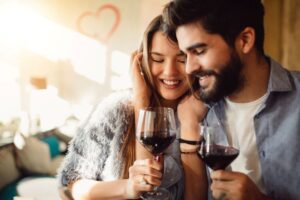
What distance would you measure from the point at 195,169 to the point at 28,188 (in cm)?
185

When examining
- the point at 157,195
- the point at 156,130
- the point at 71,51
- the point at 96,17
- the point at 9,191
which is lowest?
the point at 9,191

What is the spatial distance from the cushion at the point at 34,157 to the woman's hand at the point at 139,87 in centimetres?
179

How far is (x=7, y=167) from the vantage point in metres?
2.51

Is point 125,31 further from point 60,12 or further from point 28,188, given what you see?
point 28,188

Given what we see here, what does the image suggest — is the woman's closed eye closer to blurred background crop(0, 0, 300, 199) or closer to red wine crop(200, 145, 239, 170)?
red wine crop(200, 145, 239, 170)

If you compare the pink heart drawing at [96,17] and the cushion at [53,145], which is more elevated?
the pink heart drawing at [96,17]

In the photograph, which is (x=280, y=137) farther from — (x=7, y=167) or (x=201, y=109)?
(x=7, y=167)

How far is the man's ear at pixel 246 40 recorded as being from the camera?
1.20m

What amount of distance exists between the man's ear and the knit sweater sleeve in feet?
1.50

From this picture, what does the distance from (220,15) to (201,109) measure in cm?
35

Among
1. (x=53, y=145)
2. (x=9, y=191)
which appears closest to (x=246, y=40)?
(x=9, y=191)

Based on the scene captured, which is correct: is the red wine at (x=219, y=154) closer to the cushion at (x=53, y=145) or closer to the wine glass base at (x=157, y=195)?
the wine glass base at (x=157, y=195)

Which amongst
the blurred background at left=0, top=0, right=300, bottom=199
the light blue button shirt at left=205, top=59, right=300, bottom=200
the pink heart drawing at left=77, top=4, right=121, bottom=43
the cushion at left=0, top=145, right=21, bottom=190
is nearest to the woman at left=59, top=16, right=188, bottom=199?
the light blue button shirt at left=205, top=59, right=300, bottom=200

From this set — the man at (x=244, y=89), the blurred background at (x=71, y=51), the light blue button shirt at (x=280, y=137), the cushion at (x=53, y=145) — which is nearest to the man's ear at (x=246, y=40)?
the man at (x=244, y=89)
